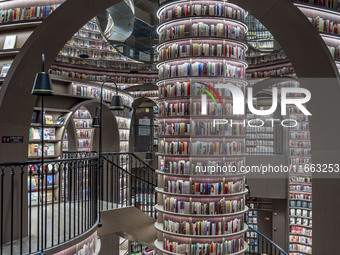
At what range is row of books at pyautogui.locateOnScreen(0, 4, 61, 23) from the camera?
4.65 meters

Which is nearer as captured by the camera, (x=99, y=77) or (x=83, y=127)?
(x=83, y=127)

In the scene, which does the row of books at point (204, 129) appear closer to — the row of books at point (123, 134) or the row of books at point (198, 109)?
the row of books at point (198, 109)

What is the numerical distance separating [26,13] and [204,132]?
125 inches

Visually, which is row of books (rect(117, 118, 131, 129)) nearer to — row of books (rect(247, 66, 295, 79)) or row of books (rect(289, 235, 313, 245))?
row of books (rect(247, 66, 295, 79))

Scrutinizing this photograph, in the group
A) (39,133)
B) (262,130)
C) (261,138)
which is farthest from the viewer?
(262,130)

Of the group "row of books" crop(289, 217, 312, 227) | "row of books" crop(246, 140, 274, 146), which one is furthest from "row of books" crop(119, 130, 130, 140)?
"row of books" crop(289, 217, 312, 227)

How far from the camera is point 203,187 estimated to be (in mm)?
5598

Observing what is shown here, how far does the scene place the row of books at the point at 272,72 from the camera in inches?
436

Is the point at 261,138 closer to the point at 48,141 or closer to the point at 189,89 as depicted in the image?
the point at 189,89

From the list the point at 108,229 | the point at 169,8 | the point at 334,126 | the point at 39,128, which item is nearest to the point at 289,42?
the point at 334,126

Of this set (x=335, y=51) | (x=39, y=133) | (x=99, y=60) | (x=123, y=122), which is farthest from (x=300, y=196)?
(x=99, y=60)

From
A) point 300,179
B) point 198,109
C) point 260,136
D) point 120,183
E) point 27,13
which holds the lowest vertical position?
point 120,183

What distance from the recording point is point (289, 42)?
14.2 feet

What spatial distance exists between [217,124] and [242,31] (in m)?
1.69
